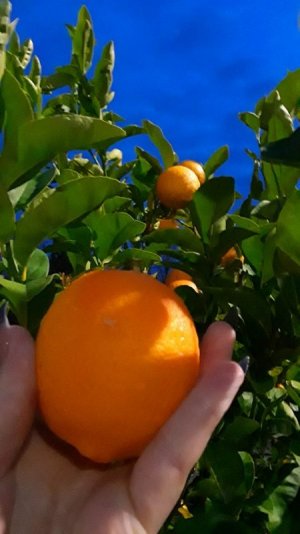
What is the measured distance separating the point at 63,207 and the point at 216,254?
10.4 inches

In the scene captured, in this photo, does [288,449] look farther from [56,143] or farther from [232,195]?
[56,143]

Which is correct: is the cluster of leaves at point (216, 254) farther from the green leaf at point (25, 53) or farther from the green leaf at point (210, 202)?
the green leaf at point (25, 53)

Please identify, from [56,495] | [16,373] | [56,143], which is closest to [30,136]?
[56,143]

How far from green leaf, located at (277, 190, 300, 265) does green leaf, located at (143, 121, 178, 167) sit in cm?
80

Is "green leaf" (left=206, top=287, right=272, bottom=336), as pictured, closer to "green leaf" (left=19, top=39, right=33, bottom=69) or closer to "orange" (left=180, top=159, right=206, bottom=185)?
"orange" (left=180, top=159, right=206, bottom=185)

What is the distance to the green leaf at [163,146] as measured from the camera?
1.69 m

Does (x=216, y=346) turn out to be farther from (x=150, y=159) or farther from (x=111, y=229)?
(x=150, y=159)

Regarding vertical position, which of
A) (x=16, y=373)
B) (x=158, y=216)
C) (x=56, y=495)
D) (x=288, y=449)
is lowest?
(x=288, y=449)

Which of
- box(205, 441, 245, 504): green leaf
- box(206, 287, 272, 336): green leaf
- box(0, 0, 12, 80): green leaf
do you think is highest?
box(0, 0, 12, 80): green leaf

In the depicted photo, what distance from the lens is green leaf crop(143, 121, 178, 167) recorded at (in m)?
1.69

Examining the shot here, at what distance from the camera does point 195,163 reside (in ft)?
5.51

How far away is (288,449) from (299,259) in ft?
1.65

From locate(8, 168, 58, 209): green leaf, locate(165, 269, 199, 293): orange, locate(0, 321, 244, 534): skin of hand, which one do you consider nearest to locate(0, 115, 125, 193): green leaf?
locate(8, 168, 58, 209): green leaf

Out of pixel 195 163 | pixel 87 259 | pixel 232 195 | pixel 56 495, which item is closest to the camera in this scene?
pixel 56 495
